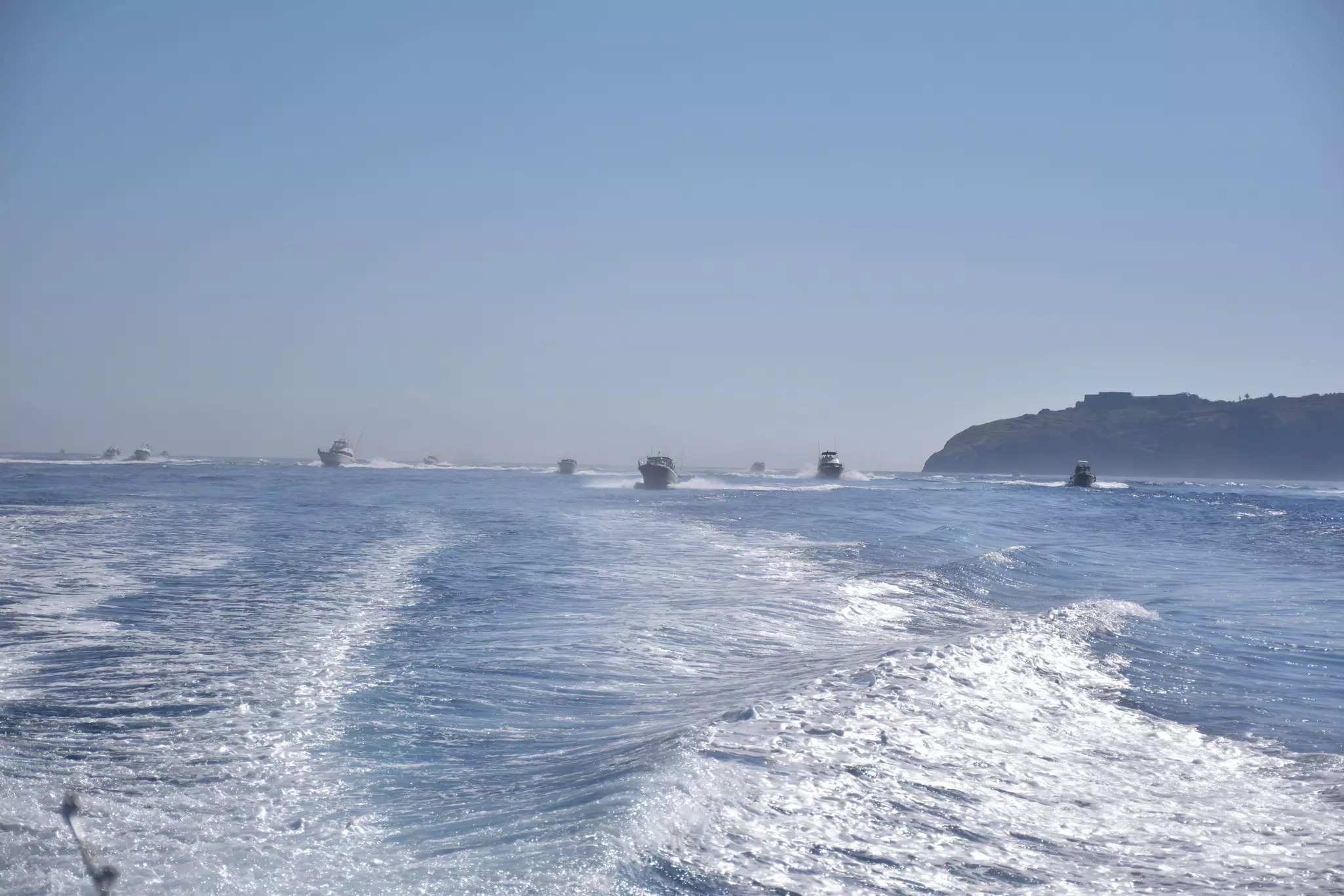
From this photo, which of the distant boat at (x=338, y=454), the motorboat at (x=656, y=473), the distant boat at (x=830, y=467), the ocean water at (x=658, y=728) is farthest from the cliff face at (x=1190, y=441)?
the ocean water at (x=658, y=728)

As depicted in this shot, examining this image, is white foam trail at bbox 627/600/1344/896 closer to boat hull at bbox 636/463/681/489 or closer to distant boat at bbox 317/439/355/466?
boat hull at bbox 636/463/681/489

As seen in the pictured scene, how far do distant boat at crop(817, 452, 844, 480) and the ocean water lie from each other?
81.6 m

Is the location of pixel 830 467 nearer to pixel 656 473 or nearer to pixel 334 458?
pixel 656 473

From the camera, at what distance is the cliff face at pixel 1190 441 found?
154125 millimetres

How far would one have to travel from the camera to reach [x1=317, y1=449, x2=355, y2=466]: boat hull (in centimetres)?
10956

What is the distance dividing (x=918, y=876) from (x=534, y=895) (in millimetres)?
2188

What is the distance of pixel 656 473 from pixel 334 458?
209 ft

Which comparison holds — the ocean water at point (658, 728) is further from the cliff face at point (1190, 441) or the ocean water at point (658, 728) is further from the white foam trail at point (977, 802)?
the cliff face at point (1190, 441)

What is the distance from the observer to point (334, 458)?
4336 inches

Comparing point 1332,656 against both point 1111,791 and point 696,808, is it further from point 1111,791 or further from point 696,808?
point 696,808

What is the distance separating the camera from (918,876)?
4637mm

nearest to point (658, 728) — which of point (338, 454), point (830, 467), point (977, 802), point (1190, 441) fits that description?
point (977, 802)

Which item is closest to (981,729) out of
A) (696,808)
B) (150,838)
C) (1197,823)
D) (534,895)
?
(1197,823)

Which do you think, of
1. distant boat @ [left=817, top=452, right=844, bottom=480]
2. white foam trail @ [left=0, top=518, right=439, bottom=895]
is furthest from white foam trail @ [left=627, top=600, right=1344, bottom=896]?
distant boat @ [left=817, top=452, right=844, bottom=480]
